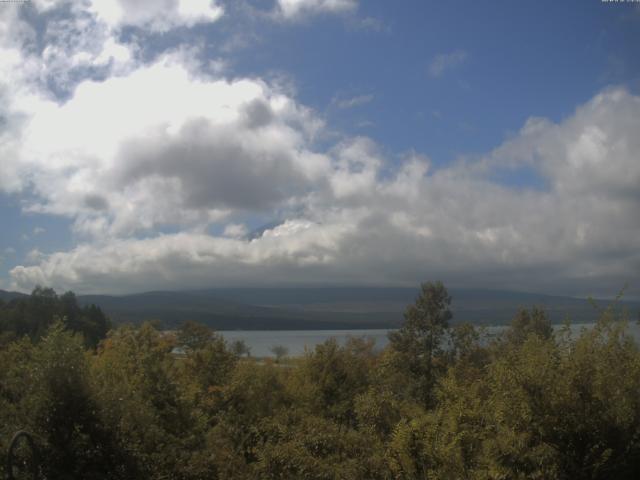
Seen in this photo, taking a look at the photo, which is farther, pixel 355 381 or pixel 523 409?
pixel 355 381

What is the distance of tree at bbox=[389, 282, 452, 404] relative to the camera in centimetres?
4019

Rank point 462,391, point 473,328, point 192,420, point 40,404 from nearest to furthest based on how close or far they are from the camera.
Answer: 1. point 40,404
2. point 462,391
3. point 192,420
4. point 473,328

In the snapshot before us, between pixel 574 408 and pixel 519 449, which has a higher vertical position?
pixel 574 408

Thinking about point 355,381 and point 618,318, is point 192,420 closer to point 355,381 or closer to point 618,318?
point 618,318

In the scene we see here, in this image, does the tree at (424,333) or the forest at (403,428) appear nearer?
the forest at (403,428)

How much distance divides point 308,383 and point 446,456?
24.1 meters

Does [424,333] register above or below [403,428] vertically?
below

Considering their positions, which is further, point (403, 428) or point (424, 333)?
point (424, 333)

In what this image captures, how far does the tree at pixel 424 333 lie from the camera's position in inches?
1582

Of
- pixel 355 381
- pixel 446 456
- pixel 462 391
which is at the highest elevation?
pixel 462 391

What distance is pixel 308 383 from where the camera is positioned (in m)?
36.2

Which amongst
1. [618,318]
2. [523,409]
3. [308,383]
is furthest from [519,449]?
[308,383]

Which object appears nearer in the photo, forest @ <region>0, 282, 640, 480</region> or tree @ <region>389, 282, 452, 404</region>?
forest @ <region>0, 282, 640, 480</region>

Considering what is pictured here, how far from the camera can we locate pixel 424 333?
4150 centimetres
